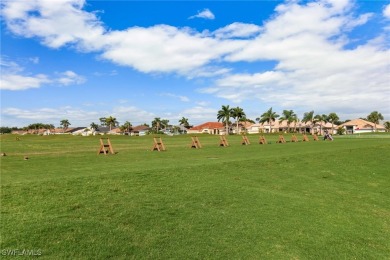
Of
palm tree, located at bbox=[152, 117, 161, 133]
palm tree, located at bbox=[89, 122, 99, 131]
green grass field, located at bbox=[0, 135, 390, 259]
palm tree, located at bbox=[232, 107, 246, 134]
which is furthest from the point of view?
palm tree, located at bbox=[89, 122, 99, 131]

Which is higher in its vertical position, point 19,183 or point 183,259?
point 19,183

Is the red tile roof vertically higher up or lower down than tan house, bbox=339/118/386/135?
higher up

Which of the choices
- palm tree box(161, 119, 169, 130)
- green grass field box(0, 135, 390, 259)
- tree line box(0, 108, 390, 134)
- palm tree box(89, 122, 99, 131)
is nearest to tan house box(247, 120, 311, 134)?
tree line box(0, 108, 390, 134)

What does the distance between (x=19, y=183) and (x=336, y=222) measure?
997 centimetres

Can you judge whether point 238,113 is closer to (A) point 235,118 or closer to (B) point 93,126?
(A) point 235,118

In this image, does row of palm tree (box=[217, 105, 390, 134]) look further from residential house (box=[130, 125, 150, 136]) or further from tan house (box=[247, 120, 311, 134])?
residential house (box=[130, 125, 150, 136])

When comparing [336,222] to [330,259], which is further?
[336,222]

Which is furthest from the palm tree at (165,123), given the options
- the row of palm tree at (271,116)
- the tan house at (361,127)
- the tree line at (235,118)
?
the tan house at (361,127)

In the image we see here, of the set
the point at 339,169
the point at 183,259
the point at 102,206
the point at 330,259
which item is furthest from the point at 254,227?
the point at 339,169

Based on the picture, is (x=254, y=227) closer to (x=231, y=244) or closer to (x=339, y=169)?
(x=231, y=244)

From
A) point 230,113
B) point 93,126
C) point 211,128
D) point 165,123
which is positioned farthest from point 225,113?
point 93,126

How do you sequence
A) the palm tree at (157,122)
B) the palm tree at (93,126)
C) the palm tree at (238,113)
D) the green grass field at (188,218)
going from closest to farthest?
1. the green grass field at (188,218)
2. the palm tree at (238,113)
3. the palm tree at (157,122)
4. the palm tree at (93,126)

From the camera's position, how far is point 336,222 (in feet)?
31.8

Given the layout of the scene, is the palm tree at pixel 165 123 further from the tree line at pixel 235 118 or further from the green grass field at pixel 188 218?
the green grass field at pixel 188 218
